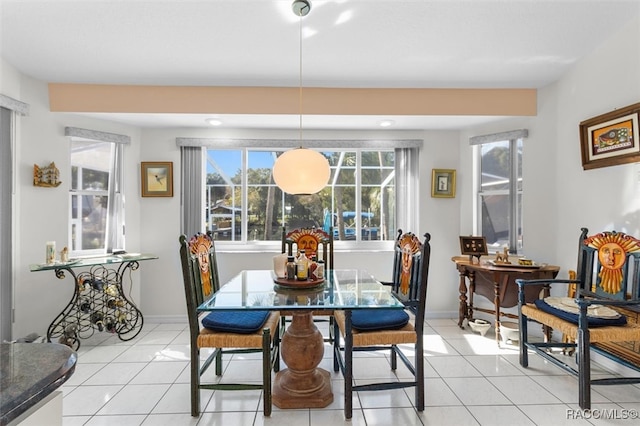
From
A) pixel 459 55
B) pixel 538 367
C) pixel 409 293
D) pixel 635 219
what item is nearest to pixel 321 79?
pixel 459 55

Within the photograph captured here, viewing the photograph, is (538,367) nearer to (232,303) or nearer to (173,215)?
(232,303)

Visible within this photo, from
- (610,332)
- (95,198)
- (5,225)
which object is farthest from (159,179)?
(610,332)

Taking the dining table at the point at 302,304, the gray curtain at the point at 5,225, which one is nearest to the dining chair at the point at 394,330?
the dining table at the point at 302,304

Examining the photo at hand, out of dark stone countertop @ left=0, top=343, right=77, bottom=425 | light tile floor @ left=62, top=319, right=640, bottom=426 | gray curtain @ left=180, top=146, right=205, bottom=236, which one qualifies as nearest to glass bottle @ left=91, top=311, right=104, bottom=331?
light tile floor @ left=62, top=319, right=640, bottom=426

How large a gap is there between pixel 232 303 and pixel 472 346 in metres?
2.41

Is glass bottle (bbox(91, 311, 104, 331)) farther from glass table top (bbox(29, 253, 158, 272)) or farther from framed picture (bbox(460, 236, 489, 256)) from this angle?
framed picture (bbox(460, 236, 489, 256))

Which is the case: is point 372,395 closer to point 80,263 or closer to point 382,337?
point 382,337

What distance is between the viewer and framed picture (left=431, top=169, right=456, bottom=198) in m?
4.02

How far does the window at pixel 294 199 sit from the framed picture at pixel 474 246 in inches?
35.7

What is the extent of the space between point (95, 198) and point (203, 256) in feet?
6.89

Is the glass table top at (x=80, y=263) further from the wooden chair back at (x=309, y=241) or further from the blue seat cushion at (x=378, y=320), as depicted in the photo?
the blue seat cushion at (x=378, y=320)

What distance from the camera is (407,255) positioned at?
252 cm

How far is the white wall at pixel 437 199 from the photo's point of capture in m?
2.71

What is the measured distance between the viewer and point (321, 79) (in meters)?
3.29
